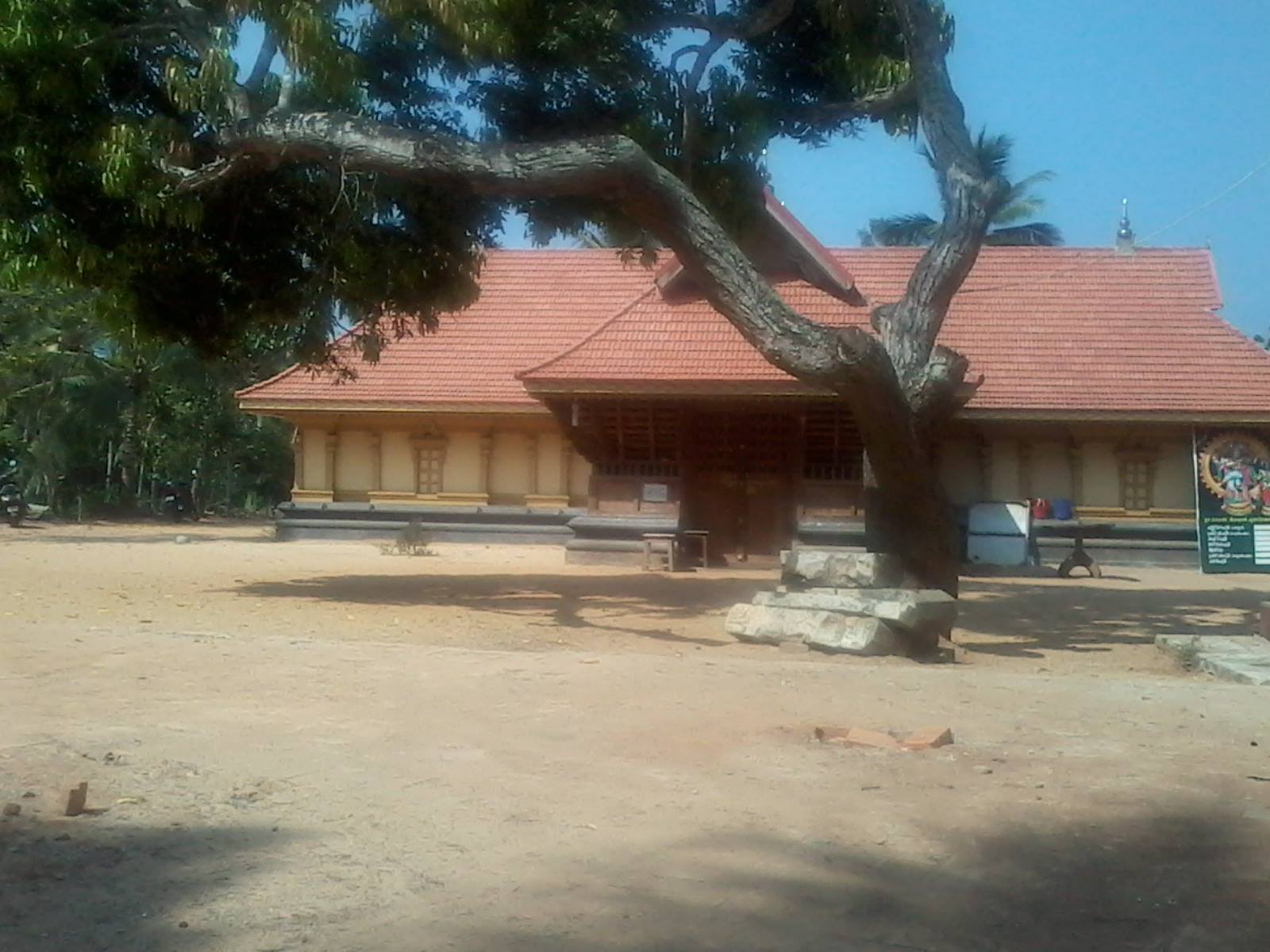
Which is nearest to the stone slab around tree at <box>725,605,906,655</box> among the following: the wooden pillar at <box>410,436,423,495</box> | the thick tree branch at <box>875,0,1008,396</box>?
the thick tree branch at <box>875,0,1008,396</box>

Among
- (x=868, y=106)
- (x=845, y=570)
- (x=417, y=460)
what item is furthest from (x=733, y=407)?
(x=845, y=570)

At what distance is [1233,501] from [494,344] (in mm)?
13950

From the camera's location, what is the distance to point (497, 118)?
15.2m

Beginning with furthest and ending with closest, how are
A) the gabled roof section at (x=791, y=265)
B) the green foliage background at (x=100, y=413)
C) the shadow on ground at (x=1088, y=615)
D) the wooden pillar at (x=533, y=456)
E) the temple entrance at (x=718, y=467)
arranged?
the green foliage background at (x=100, y=413) → the wooden pillar at (x=533, y=456) → the gabled roof section at (x=791, y=265) → the temple entrance at (x=718, y=467) → the shadow on ground at (x=1088, y=615)

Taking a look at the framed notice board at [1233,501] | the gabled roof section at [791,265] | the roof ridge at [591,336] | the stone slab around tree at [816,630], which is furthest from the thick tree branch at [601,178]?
the framed notice board at [1233,501]

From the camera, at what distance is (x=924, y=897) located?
4.66 m

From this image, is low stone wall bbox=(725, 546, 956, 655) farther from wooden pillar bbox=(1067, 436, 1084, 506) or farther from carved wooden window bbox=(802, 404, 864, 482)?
wooden pillar bbox=(1067, 436, 1084, 506)

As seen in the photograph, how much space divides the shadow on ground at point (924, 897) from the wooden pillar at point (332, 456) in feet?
71.4

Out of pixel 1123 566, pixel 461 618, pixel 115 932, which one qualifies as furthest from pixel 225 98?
pixel 1123 566

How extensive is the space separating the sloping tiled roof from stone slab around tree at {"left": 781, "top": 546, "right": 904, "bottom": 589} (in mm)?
7912

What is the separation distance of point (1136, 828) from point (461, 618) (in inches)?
337

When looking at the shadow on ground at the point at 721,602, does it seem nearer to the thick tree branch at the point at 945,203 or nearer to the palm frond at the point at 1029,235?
the thick tree branch at the point at 945,203

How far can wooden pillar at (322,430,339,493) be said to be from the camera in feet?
85.7

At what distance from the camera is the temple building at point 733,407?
21516 millimetres
